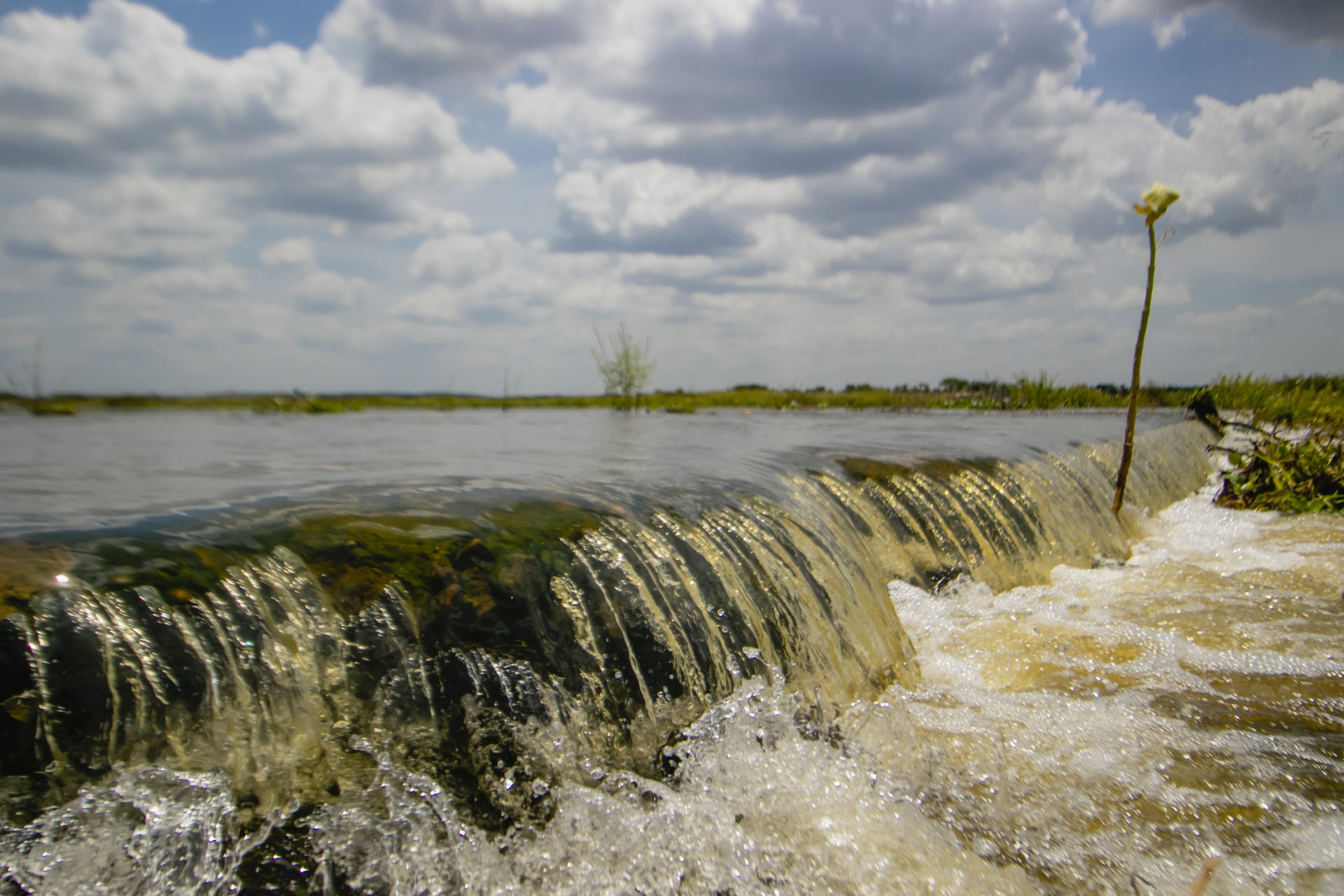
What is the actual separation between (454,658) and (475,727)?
272 millimetres

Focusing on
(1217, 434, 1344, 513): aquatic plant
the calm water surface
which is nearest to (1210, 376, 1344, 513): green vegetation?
(1217, 434, 1344, 513): aquatic plant

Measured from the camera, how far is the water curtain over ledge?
2.36 meters

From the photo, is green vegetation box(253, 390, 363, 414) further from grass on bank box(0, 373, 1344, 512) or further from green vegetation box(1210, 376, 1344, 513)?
green vegetation box(1210, 376, 1344, 513)

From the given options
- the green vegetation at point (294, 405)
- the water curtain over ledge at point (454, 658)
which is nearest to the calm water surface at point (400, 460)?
the water curtain over ledge at point (454, 658)

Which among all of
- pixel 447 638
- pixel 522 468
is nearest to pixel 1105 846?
pixel 447 638

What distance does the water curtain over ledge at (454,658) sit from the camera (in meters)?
2.36

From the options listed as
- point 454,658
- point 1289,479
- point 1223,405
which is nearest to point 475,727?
point 454,658

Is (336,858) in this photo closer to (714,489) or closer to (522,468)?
(714,489)

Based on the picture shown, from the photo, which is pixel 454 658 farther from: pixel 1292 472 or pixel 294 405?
pixel 294 405

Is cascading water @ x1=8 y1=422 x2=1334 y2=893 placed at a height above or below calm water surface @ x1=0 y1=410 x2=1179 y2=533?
below

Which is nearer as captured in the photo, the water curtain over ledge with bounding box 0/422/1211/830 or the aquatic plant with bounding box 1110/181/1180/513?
the water curtain over ledge with bounding box 0/422/1211/830

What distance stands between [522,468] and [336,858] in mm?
4371

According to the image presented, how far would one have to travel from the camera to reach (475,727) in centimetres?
278

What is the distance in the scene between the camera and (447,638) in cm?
293
